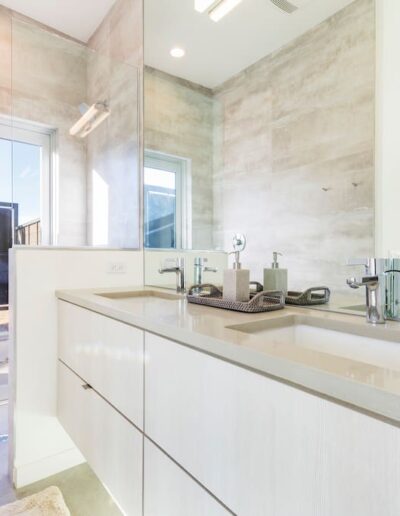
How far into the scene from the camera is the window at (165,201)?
178 centimetres

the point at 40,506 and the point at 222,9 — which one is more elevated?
the point at 222,9

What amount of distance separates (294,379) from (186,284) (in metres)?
1.19

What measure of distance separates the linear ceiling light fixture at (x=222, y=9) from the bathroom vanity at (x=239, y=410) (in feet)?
4.14

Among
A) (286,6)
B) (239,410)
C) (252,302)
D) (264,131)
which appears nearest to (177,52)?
(286,6)

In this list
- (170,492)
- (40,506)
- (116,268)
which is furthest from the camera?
(116,268)

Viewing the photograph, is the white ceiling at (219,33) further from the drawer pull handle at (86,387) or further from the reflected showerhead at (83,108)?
the drawer pull handle at (86,387)

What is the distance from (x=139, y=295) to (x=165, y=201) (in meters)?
0.54

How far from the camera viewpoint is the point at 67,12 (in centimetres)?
226

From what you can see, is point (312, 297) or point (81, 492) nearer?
point (312, 297)

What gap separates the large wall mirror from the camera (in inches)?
42.3

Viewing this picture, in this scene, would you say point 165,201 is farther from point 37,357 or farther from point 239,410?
point 239,410

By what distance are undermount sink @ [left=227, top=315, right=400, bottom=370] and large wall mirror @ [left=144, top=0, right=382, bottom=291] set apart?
229 millimetres

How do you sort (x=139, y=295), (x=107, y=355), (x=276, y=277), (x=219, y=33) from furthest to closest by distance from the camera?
1. (x=139, y=295)
2. (x=219, y=33)
3. (x=276, y=277)
4. (x=107, y=355)

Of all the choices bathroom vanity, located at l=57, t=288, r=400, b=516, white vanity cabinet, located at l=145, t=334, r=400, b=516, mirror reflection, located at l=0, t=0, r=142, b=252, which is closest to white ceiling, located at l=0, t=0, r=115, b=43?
mirror reflection, located at l=0, t=0, r=142, b=252
